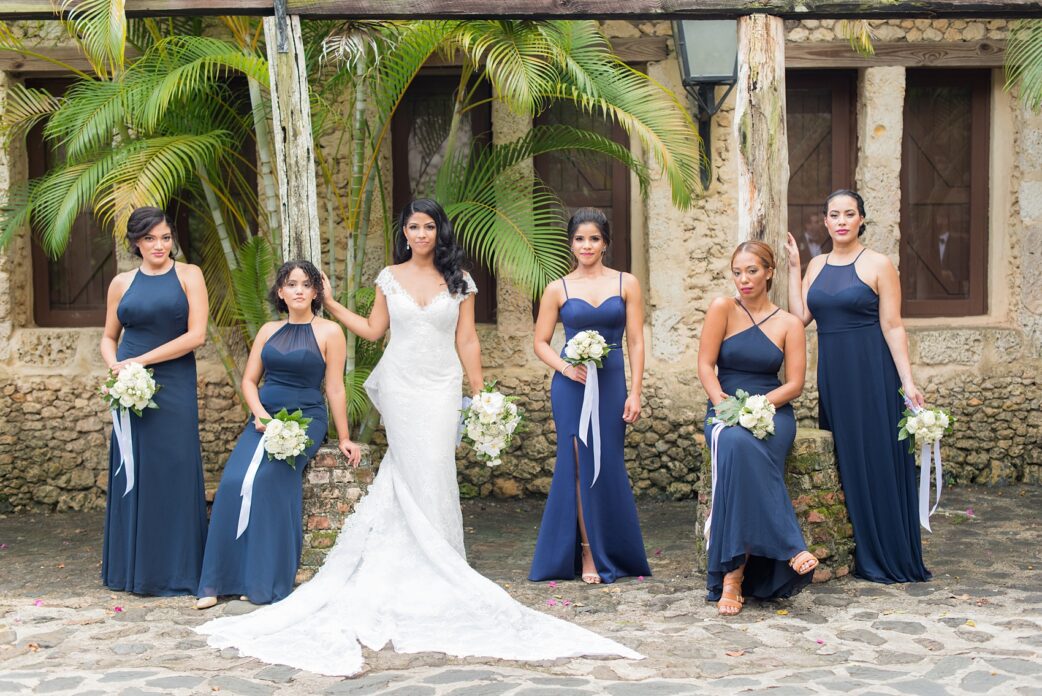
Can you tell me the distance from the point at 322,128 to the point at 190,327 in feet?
5.90

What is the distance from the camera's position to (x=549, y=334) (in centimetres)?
606

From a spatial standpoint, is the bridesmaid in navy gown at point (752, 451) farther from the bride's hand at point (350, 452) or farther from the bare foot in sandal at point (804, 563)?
the bride's hand at point (350, 452)

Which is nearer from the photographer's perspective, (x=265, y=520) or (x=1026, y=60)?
(x=265, y=520)

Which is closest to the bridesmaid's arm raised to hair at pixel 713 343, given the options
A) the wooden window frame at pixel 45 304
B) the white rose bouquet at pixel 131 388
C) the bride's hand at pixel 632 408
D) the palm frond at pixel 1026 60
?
the bride's hand at pixel 632 408

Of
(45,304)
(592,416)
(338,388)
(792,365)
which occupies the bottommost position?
(592,416)

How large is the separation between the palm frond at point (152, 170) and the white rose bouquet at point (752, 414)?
10.7 ft

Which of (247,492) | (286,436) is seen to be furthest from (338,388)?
(247,492)

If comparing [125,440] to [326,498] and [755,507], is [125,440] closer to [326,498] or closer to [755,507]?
[326,498]

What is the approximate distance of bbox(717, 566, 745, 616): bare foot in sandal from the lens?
5375 millimetres

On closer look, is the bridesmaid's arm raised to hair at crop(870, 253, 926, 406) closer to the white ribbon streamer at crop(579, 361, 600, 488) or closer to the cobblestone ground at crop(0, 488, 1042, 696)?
the cobblestone ground at crop(0, 488, 1042, 696)

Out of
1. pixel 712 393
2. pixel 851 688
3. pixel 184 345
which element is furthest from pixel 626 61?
pixel 851 688

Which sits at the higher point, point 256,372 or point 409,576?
point 256,372

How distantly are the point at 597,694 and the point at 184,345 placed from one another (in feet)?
9.51

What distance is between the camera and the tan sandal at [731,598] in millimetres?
5367
